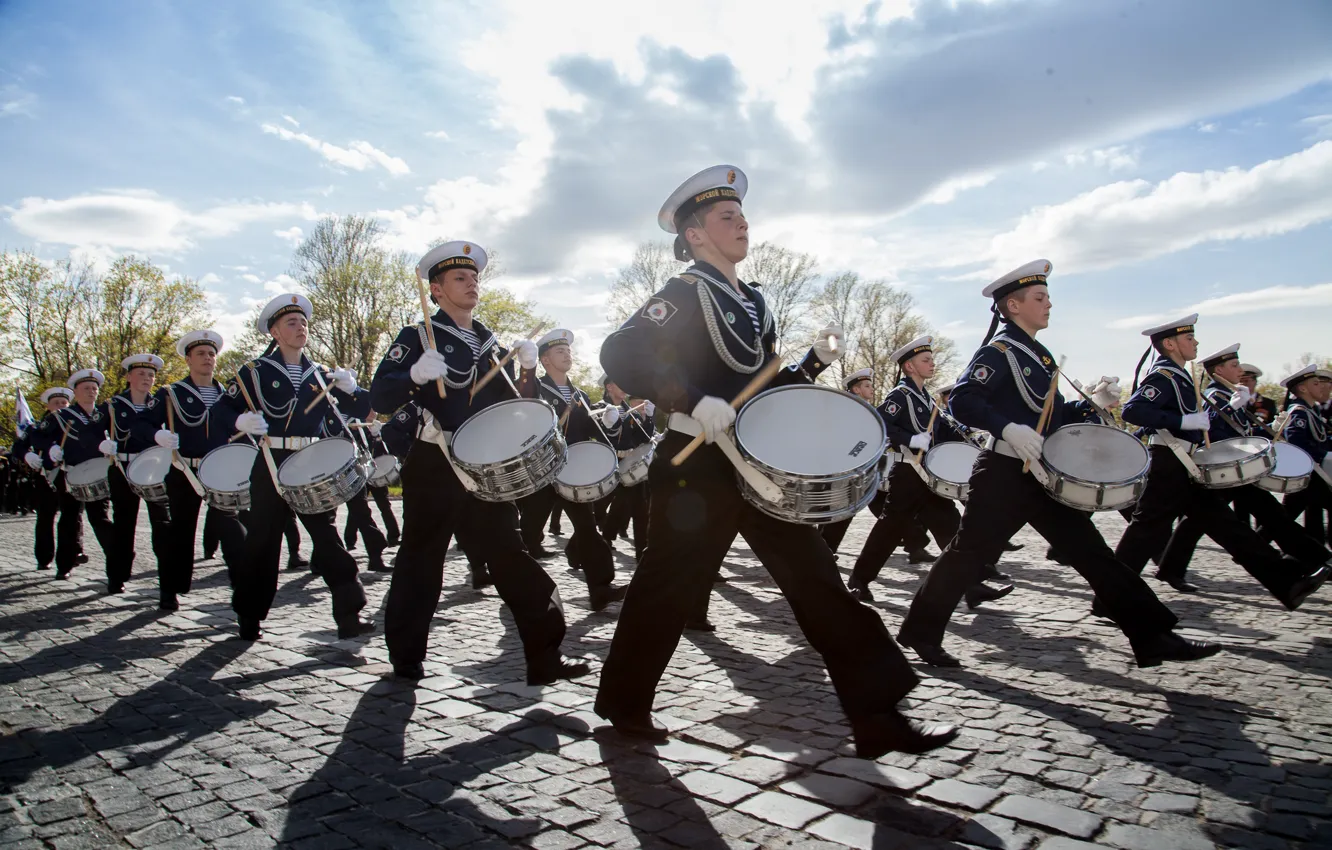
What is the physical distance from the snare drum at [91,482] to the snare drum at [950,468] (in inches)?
304

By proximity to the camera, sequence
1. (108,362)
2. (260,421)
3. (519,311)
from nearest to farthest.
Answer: (260,421), (108,362), (519,311)

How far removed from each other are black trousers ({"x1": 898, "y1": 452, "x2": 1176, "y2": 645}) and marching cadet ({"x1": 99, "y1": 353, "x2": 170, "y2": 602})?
6.02 meters

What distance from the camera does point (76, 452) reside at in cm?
984

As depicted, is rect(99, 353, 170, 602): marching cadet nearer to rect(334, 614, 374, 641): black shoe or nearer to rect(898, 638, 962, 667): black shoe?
rect(334, 614, 374, 641): black shoe

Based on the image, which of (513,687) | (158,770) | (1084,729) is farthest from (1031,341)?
(158,770)

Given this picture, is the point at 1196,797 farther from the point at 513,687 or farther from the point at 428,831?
the point at 513,687

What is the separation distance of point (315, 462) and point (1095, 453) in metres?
4.69

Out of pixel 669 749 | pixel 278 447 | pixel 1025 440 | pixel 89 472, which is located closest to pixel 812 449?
pixel 669 749

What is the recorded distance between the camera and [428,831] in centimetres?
290

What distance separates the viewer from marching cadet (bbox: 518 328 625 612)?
700 centimetres

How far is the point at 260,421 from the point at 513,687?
8.95 feet

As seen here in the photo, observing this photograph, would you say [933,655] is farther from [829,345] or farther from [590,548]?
[590,548]

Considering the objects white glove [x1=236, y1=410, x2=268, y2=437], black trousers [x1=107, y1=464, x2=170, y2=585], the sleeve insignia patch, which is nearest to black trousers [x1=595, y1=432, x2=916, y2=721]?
the sleeve insignia patch

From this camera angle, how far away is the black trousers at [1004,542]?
4414 mm
